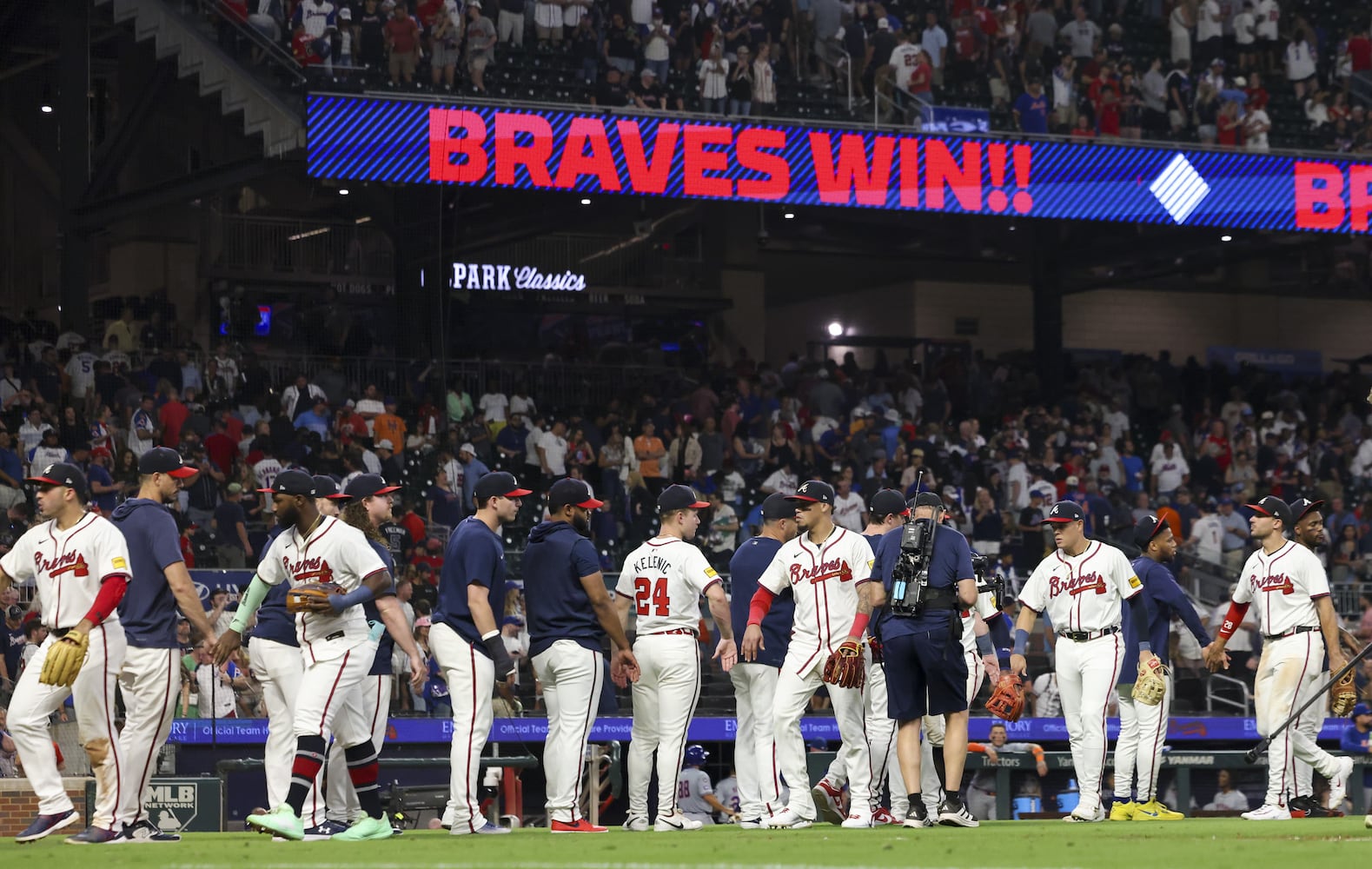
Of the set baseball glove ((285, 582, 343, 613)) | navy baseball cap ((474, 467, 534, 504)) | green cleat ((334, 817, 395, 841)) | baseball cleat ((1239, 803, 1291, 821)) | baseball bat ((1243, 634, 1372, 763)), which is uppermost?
navy baseball cap ((474, 467, 534, 504))

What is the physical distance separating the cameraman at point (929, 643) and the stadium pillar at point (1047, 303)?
67.9 ft

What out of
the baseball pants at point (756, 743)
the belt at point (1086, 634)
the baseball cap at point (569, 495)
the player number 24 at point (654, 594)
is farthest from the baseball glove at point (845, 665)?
the belt at point (1086, 634)

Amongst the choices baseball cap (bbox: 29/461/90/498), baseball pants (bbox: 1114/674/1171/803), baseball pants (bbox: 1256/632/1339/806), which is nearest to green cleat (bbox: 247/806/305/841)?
baseball cap (bbox: 29/461/90/498)

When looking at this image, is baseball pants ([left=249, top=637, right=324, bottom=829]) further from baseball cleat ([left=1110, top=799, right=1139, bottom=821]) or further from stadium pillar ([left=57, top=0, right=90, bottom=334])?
stadium pillar ([left=57, top=0, right=90, bottom=334])

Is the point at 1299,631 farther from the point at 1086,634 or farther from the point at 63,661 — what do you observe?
the point at 63,661

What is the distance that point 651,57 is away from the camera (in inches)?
990

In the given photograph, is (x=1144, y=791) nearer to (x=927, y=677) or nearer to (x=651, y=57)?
(x=927, y=677)

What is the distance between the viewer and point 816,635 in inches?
424

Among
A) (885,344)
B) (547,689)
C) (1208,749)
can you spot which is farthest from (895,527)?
(885,344)

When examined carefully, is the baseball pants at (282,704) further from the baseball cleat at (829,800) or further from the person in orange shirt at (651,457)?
the person in orange shirt at (651,457)

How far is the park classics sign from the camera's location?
30.6 metres

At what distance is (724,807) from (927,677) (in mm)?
5238

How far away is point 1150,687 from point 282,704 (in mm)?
5602

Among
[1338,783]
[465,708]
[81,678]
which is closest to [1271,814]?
[1338,783]
